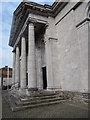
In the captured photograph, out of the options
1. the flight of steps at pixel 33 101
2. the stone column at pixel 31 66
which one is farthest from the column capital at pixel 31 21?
the flight of steps at pixel 33 101

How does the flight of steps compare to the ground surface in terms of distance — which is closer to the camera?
the ground surface

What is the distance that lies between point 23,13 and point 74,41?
22.1 feet

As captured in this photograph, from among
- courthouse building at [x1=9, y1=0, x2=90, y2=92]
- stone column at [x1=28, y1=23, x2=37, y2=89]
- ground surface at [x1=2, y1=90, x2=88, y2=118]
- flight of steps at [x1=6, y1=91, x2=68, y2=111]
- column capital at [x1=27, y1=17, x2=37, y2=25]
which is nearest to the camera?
ground surface at [x1=2, y1=90, x2=88, y2=118]

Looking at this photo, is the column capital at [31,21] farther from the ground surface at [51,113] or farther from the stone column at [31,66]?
the ground surface at [51,113]

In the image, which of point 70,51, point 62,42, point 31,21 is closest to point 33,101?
point 70,51

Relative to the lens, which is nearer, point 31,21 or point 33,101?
point 33,101

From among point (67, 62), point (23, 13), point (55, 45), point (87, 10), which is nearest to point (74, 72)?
point (67, 62)

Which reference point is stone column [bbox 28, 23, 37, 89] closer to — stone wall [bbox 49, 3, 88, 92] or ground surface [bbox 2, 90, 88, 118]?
stone wall [bbox 49, 3, 88, 92]

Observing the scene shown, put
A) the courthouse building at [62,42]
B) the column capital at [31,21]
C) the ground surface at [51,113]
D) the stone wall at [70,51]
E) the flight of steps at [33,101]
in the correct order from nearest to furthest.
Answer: the ground surface at [51,113] < the flight of steps at [33,101] < the stone wall at [70,51] < the courthouse building at [62,42] < the column capital at [31,21]

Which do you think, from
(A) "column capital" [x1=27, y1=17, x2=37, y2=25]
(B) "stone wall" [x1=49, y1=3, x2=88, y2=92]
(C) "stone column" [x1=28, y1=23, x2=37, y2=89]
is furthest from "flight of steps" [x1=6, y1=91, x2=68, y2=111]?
(A) "column capital" [x1=27, y1=17, x2=37, y2=25]

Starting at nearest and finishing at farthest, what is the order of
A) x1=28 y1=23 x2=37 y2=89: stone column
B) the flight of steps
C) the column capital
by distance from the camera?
the flight of steps < x1=28 y1=23 x2=37 y2=89: stone column < the column capital

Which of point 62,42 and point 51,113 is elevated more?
point 62,42

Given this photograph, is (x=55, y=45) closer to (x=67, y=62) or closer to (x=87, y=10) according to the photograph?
(x=67, y=62)

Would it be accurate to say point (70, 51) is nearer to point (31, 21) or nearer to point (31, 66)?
point (31, 66)
